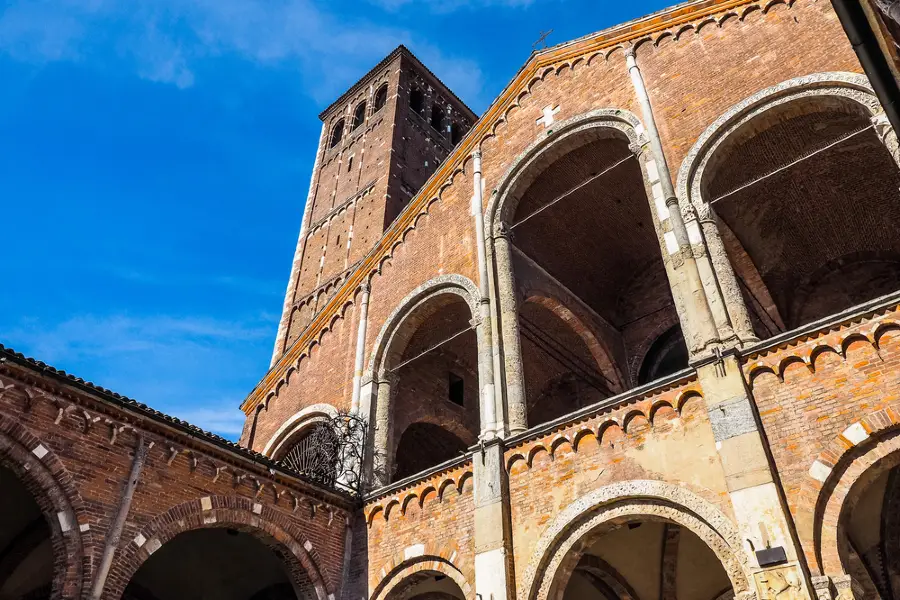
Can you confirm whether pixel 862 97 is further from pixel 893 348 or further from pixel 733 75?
pixel 893 348

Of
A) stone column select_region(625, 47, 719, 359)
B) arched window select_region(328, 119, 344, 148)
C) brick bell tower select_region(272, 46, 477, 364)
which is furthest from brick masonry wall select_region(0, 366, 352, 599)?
arched window select_region(328, 119, 344, 148)

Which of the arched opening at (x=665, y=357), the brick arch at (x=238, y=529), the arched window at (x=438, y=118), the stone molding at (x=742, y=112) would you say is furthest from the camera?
the arched window at (x=438, y=118)

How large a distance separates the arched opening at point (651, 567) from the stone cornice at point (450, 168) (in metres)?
7.01

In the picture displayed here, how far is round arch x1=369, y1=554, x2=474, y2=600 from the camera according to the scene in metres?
9.63

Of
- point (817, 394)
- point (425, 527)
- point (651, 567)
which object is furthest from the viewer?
point (651, 567)

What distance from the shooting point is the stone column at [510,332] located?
10.3 metres

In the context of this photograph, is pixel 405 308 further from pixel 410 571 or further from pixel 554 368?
pixel 410 571

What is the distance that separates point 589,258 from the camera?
571 inches

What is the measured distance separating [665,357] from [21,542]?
38.6 ft

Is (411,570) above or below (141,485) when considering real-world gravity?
below

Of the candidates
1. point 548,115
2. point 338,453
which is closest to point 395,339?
point 338,453

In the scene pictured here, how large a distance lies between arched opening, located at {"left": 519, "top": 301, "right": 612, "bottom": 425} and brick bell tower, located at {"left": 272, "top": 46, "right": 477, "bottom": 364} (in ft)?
27.2

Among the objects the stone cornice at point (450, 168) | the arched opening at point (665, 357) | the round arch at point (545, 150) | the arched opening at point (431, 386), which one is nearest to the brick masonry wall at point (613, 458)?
the arched opening at point (431, 386)

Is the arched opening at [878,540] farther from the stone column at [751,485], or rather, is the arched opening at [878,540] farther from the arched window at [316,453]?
the arched window at [316,453]
